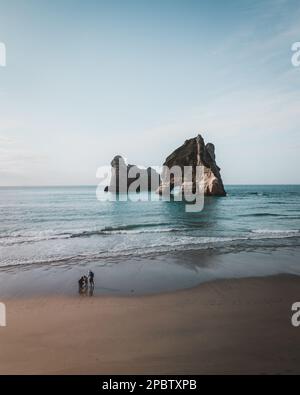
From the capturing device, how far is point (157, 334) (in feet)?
34.2

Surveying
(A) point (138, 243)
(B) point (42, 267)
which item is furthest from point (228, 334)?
(A) point (138, 243)

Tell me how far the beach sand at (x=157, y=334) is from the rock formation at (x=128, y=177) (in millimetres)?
104857

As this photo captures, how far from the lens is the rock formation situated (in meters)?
118

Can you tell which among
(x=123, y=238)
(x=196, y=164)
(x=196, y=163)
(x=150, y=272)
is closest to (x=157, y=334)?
(x=150, y=272)

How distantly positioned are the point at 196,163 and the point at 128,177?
172 feet

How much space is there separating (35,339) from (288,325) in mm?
9257

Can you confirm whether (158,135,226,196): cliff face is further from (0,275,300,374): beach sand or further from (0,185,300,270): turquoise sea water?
(0,275,300,374): beach sand

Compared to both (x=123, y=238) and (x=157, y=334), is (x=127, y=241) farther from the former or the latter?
(x=157, y=334)

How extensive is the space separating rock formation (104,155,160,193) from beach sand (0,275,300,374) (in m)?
105

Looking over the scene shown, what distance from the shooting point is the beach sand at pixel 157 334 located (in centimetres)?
864

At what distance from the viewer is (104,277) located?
17.1 meters

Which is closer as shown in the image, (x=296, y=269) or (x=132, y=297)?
(x=132, y=297)
